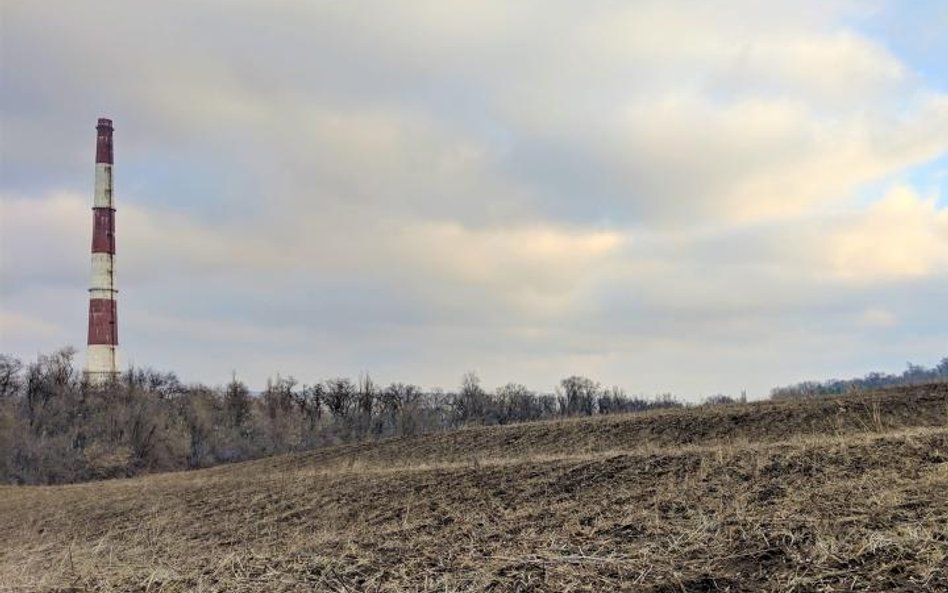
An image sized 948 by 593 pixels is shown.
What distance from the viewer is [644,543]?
6.93 m

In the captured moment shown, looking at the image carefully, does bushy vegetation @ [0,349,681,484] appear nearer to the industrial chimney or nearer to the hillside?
the industrial chimney

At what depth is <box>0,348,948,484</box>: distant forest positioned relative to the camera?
57094 mm

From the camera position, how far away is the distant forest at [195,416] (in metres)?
57.1

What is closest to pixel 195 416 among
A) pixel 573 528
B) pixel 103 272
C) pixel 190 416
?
pixel 190 416

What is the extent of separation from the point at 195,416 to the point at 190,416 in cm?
54

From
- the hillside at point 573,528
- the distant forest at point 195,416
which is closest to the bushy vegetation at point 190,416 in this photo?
the distant forest at point 195,416

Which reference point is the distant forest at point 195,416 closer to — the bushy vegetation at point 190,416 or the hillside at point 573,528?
the bushy vegetation at point 190,416

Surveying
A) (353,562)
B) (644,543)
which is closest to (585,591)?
(644,543)

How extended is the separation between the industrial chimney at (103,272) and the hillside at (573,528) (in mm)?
45077

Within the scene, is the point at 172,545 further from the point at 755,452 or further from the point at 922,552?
the point at 922,552

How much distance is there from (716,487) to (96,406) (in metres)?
67.5

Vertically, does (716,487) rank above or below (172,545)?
above

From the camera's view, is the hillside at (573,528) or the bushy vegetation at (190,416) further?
the bushy vegetation at (190,416)

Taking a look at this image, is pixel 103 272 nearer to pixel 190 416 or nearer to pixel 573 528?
pixel 190 416
